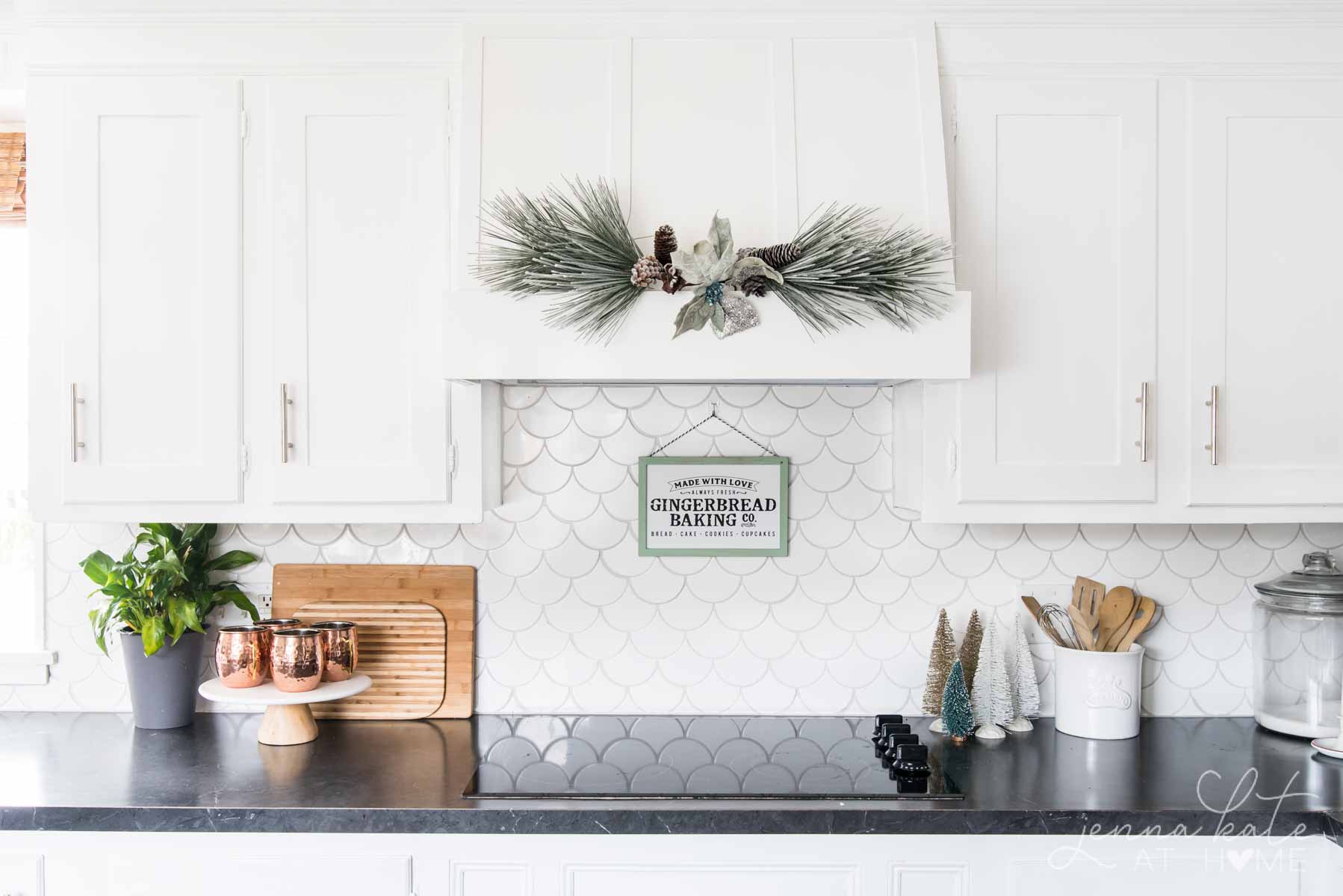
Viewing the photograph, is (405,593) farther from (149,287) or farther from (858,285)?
(858,285)

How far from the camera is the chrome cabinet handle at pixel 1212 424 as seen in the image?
1865 millimetres

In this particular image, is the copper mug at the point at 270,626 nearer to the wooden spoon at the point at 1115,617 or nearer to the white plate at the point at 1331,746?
the wooden spoon at the point at 1115,617

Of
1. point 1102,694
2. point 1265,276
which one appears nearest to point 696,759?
point 1102,694

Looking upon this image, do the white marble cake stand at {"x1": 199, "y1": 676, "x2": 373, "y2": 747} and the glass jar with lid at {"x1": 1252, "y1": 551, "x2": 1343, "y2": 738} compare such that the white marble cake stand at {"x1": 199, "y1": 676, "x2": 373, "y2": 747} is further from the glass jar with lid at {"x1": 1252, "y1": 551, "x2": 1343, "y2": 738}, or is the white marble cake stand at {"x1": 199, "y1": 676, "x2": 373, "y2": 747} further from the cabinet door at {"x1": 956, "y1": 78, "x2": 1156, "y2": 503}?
the glass jar with lid at {"x1": 1252, "y1": 551, "x2": 1343, "y2": 738}

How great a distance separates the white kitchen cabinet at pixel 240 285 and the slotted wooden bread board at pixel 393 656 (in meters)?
0.41

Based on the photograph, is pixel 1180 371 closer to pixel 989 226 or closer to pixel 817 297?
pixel 989 226

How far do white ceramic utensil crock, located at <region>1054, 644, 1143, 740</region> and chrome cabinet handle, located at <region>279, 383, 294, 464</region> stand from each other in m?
1.66

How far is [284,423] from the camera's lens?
186cm

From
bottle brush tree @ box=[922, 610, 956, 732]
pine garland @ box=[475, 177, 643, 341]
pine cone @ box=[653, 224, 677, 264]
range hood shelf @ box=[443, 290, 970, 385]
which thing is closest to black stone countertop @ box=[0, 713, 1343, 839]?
bottle brush tree @ box=[922, 610, 956, 732]

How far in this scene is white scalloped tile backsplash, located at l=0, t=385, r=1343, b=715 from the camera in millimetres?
2195

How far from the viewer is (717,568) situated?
220cm

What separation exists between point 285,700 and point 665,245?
1158 millimetres

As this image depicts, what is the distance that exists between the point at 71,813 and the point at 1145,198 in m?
2.23

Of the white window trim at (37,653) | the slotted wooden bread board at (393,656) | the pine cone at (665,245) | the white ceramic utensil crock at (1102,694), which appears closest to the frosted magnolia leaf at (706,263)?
the pine cone at (665,245)
